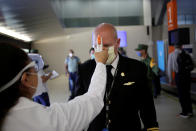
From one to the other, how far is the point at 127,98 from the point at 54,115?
0.81 meters

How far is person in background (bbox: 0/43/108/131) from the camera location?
80 cm

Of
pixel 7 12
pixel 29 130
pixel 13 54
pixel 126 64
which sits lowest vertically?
pixel 29 130

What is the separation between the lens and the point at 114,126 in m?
1.47

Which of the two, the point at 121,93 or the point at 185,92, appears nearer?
the point at 121,93

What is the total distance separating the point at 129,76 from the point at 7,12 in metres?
5.10

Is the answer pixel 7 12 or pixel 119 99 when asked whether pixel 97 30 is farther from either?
pixel 7 12

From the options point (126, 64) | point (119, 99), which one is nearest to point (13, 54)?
point (119, 99)

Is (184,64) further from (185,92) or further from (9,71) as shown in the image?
(9,71)

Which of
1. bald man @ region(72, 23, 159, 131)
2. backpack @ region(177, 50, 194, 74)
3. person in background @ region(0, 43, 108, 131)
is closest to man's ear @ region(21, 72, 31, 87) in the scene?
person in background @ region(0, 43, 108, 131)

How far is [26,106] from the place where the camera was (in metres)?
0.82

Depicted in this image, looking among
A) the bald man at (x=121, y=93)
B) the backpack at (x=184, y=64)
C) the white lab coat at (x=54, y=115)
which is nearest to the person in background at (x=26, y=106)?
the white lab coat at (x=54, y=115)

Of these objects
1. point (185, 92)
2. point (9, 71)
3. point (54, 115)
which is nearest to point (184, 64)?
point (185, 92)

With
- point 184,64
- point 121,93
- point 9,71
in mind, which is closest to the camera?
point 9,71

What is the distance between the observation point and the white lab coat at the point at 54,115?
2.62 ft
